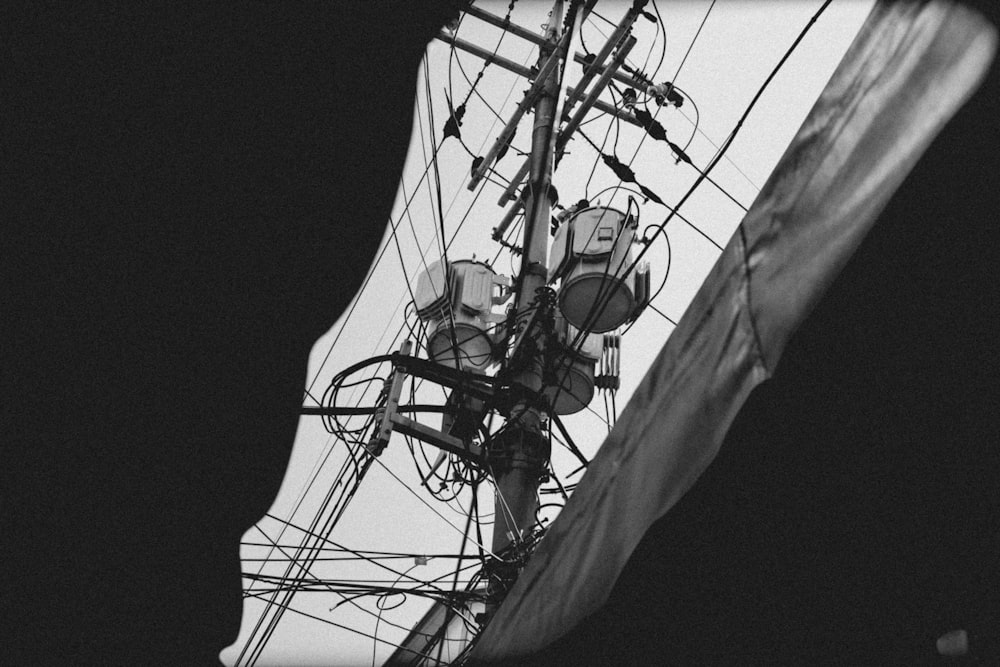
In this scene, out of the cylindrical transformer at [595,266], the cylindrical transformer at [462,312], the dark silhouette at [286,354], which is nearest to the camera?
the dark silhouette at [286,354]

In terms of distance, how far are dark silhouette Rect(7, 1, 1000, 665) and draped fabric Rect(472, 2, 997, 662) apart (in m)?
0.09

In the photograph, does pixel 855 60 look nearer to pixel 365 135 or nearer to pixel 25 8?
pixel 365 135

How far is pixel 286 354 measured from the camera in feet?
7.39

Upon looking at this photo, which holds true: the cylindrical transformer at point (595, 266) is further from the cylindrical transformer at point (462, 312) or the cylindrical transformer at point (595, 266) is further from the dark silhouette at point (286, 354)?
the dark silhouette at point (286, 354)

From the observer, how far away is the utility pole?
211 inches

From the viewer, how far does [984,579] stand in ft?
6.16

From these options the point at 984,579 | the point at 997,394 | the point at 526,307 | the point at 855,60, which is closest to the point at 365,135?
the point at 855,60

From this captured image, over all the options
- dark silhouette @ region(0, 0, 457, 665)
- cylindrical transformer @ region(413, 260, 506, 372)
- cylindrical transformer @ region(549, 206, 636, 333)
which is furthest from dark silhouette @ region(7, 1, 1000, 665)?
cylindrical transformer @ region(413, 260, 506, 372)

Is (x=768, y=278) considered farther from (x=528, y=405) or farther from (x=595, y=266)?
(x=595, y=266)

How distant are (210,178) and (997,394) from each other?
1.88 m

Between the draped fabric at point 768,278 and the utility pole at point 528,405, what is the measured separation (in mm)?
3282

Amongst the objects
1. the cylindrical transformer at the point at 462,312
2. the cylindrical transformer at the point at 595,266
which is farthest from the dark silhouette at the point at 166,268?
the cylindrical transformer at the point at 462,312

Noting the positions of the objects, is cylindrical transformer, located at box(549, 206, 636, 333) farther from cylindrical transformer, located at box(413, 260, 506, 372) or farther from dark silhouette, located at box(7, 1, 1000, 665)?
→ dark silhouette, located at box(7, 1, 1000, 665)

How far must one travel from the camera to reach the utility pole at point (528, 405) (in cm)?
536
